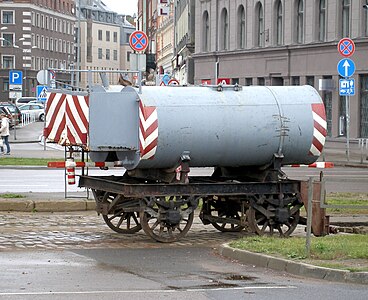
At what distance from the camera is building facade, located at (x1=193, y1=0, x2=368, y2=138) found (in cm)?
5178

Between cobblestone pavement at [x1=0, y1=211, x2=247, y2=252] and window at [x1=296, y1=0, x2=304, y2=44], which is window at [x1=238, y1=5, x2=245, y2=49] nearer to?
window at [x1=296, y1=0, x2=304, y2=44]

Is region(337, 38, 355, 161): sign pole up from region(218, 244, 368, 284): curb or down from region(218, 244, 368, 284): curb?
up

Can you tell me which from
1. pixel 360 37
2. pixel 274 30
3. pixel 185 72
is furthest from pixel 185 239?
pixel 185 72

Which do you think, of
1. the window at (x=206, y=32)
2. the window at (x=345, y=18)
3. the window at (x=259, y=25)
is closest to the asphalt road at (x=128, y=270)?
the window at (x=345, y=18)

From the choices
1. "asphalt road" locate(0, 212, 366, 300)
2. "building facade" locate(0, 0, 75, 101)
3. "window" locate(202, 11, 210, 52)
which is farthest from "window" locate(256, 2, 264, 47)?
"building facade" locate(0, 0, 75, 101)

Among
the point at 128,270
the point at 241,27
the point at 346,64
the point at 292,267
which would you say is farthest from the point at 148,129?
the point at 241,27

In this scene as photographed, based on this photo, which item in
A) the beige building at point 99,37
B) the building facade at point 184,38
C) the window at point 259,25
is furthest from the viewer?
the beige building at point 99,37

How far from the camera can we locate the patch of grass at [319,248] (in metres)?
14.2

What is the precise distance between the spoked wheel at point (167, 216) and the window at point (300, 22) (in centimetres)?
4074

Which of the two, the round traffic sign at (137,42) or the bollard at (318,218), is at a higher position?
the round traffic sign at (137,42)

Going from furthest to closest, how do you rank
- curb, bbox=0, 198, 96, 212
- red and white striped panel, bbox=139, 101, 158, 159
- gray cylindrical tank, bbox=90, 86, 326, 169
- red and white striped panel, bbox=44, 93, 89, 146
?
curb, bbox=0, 198, 96, 212 → red and white striped panel, bbox=44, 93, 89, 146 → gray cylindrical tank, bbox=90, 86, 326, 169 → red and white striped panel, bbox=139, 101, 158, 159

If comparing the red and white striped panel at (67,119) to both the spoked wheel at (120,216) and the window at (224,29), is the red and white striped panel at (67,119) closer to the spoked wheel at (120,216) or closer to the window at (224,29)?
the spoked wheel at (120,216)

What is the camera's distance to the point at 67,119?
1773cm

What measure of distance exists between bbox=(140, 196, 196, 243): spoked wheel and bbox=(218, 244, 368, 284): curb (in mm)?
1489
